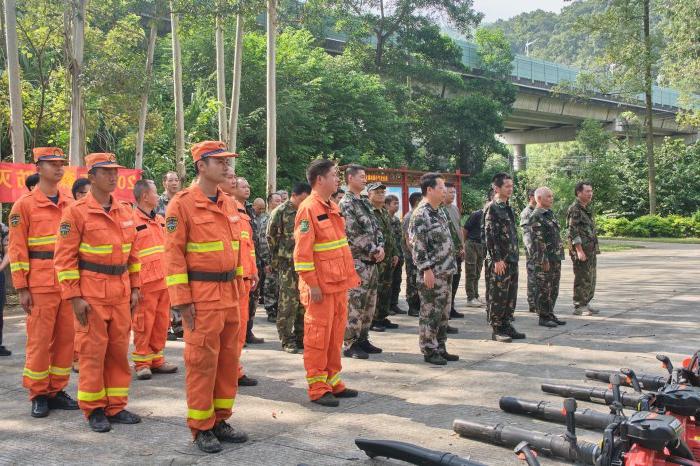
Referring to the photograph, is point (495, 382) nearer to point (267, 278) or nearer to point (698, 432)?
point (698, 432)

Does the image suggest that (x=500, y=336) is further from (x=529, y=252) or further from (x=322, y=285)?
(x=322, y=285)

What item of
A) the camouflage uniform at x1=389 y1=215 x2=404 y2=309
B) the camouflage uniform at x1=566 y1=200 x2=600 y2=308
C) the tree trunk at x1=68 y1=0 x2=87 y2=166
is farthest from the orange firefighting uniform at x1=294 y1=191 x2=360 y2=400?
the tree trunk at x1=68 y1=0 x2=87 y2=166

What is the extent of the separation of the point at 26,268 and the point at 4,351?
9.33 ft

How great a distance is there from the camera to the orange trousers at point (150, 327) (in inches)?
271

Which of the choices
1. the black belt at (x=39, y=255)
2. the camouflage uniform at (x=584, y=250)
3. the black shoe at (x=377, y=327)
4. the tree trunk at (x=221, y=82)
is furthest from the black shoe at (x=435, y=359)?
the tree trunk at (x=221, y=82)

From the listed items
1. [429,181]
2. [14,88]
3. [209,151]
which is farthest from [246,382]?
[14,88]

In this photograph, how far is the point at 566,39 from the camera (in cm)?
12544

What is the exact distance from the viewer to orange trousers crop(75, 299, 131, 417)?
5.18m

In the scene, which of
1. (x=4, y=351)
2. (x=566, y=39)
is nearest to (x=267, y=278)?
(x=4, y=351)

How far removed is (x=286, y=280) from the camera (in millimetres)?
7957

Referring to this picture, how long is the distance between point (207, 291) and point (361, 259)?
3180mm

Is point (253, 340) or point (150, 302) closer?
point (150, 302)

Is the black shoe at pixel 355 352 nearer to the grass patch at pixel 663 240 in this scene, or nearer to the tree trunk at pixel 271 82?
the tree trunk at pixel 271 82

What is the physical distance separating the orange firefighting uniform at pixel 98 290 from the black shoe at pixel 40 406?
571mm
